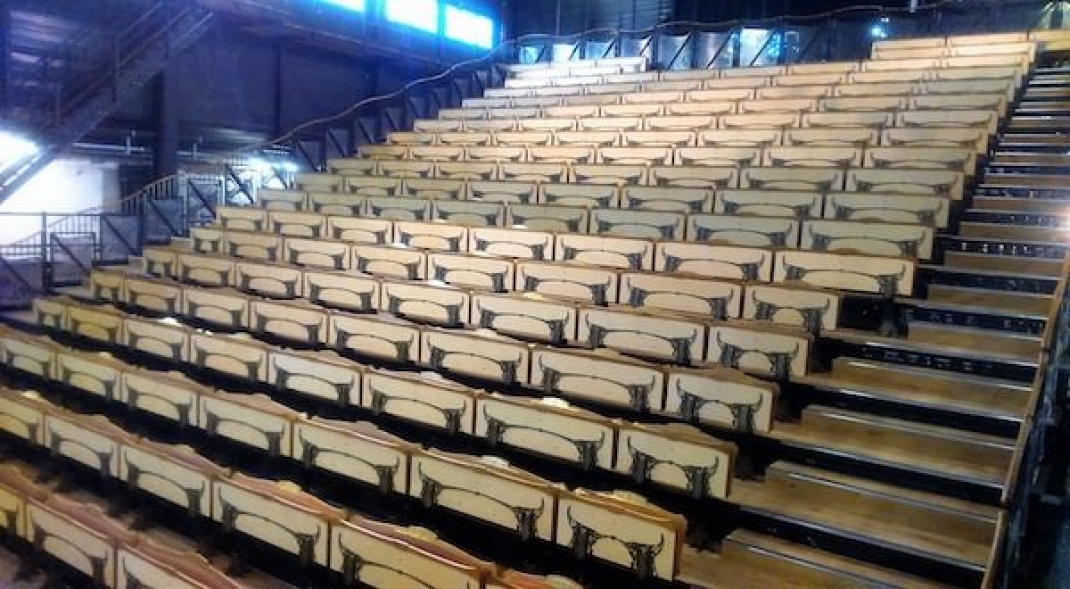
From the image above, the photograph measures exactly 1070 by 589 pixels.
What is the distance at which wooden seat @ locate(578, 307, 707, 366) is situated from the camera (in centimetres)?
274

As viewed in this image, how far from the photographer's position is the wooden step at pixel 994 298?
2.77m

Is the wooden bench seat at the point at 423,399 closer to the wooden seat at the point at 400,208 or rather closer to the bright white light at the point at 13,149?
the wooden seat at the point at 400,208

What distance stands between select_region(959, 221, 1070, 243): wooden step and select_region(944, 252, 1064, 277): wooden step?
18 cm

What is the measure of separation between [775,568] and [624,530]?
40 centimetres

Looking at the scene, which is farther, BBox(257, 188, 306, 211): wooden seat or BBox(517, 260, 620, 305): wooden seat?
BBox(257, 188, 306, 211): wooden seat

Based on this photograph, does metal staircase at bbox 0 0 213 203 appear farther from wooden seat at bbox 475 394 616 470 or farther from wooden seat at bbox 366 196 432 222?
wooden seat at bbox 475 394 616 470

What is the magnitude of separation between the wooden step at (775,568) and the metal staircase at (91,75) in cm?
489

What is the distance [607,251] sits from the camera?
354 cm

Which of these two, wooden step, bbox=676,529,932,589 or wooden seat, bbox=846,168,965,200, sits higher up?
wooden seat, bbox=846,168,965,200

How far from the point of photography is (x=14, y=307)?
4.73 m

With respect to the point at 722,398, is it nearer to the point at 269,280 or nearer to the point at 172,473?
the point at 172,473

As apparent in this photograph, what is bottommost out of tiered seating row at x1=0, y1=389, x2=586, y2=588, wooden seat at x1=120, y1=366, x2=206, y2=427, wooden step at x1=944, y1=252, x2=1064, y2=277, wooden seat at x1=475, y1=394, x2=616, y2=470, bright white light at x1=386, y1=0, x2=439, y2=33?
tiered seating row at x1=0, y1=389, x2=586, y2=588

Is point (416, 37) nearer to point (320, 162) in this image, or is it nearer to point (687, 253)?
point (320, 162)

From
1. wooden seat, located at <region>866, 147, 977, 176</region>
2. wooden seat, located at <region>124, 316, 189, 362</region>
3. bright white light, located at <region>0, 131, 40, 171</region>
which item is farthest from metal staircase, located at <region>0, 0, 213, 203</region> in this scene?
wooden seat, located at <region>866, 147, 977, 176</region>
